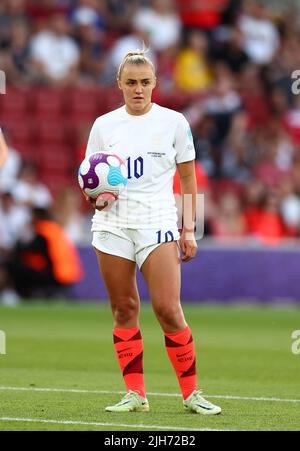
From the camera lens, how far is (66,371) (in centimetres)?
1185

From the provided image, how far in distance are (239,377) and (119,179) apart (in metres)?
3.50

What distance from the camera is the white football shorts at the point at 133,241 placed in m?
8.80

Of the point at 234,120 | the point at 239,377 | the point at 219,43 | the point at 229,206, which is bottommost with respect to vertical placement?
the point at 239,377

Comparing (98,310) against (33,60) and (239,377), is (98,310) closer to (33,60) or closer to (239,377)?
(33,60)

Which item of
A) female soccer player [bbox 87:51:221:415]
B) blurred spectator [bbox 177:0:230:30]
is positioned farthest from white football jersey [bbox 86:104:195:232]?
blurred spectator [bbox 177:0:230:30]

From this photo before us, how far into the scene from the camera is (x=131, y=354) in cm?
909

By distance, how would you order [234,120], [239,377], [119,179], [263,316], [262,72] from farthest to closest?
[262,72] < [234,120] < [263,316] < [239,377] < [119,179]

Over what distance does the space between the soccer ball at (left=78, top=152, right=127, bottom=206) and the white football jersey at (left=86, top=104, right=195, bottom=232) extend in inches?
4.6

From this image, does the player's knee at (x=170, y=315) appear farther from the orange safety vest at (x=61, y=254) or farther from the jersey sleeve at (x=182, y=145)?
the orange safety vest at (x=61, y=254)

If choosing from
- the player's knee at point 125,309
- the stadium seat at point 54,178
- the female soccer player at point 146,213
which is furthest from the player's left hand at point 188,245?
the stadium seat at point 54,178

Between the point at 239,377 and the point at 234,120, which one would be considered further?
the point at 234,120

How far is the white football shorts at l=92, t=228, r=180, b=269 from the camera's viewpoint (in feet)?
28.9

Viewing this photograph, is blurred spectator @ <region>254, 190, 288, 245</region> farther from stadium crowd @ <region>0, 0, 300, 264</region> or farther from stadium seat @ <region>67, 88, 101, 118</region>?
stadium seat @ <region>67, 88, 101, 118</region>

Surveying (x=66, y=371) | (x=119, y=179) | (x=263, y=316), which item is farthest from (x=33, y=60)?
(x=119, y=179)
